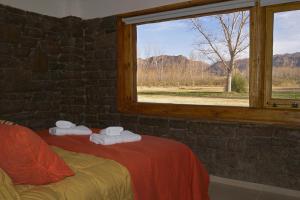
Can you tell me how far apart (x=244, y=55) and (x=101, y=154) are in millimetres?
2090

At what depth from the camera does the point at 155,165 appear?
1.82 meters

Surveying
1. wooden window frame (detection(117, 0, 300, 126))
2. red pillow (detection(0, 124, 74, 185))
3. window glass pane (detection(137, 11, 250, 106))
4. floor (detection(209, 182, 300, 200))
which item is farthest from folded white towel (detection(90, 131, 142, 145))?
window glass pane (detection(137, 11, 250, 106))

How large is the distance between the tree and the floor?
3.69 ft

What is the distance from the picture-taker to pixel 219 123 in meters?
3.20

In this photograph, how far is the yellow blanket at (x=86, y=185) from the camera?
4.02ft

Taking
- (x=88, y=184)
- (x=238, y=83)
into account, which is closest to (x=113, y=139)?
(x=88, y=184)

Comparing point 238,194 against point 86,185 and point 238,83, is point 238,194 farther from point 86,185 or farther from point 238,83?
point 86,185

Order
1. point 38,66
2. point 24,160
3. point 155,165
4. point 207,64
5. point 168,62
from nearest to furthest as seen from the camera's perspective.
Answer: point 24,160, point 155,165, point 207,64, point 168,62, point 38,66

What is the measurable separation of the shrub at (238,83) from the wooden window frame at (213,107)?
104mm

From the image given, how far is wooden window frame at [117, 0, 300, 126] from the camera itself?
2914mm

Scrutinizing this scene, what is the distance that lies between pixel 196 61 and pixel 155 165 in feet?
6.42

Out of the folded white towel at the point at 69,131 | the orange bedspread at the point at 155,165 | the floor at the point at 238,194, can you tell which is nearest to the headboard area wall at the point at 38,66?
the folded white towel at the point at 69,131

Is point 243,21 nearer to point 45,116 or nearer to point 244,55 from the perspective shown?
point 244,55

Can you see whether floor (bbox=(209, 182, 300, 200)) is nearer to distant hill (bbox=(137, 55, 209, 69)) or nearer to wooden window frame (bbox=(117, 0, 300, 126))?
wooden window frame (bbox=(117, 0, 300, 126))
